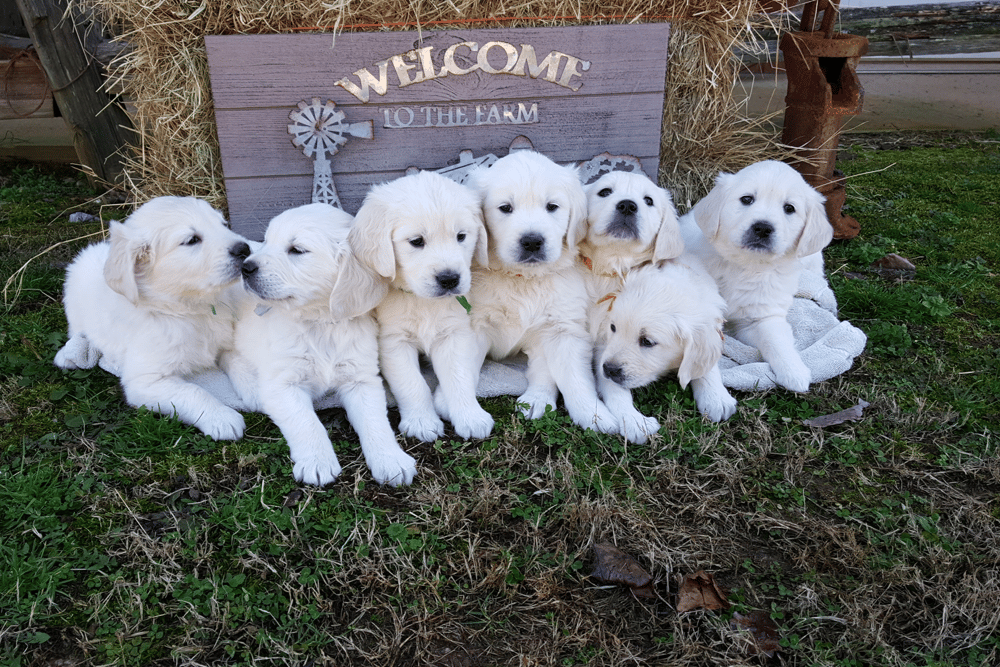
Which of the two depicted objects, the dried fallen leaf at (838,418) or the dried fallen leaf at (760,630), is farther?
the dried fallen leaf at (838,418)

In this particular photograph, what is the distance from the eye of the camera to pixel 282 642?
210 cm

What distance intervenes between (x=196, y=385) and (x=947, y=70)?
8.86 meters

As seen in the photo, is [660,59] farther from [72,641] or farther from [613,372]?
[72,641]

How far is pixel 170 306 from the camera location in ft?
10.6

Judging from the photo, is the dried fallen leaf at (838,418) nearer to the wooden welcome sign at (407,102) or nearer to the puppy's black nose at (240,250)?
the wooden welcome sign at (407,102)

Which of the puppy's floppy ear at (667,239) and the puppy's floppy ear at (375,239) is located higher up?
the puppy's floppy ear at (375,239)

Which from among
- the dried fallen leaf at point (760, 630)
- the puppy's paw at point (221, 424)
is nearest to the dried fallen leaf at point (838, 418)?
the dried fallen leaf at point (760, 630)

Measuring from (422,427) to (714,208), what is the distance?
6.06ft

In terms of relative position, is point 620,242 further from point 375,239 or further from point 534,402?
point 375,239

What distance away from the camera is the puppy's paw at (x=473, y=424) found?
3.10 meters

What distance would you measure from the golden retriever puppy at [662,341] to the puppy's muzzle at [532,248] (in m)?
0.50

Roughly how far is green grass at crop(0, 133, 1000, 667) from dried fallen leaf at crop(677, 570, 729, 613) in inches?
1.4

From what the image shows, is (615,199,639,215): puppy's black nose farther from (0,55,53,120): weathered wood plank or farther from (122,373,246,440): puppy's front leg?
(0,55,53,120): weathered wood plank

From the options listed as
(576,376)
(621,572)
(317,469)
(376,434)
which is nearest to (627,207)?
(576,376)
